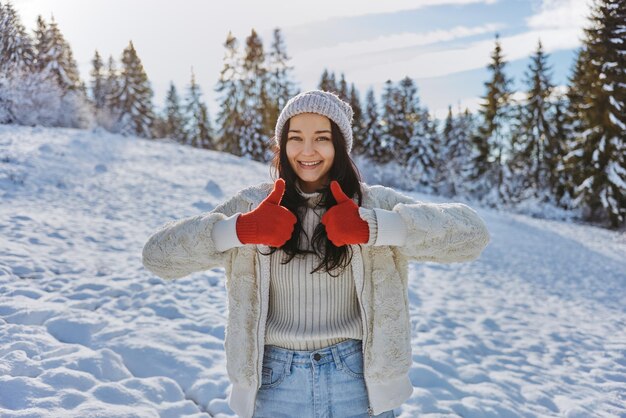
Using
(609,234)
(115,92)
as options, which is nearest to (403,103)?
(609,234)

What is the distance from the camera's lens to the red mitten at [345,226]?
163cm

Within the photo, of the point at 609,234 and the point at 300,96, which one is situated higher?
the point at 300,96

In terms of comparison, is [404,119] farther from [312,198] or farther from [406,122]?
[312,198]

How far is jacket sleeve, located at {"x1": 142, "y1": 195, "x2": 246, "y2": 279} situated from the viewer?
1775mm

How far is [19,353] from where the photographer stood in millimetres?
3434

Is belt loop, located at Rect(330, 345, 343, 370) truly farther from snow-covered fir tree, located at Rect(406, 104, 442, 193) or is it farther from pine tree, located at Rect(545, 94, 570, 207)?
snow-covered fir tree, located at Rect(406, 104, 442, 193)

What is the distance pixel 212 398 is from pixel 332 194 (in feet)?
7.97

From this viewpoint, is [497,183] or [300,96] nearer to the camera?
[300,96]

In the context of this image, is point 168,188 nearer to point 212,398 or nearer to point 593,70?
point 212,398

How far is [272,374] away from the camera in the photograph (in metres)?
1.82

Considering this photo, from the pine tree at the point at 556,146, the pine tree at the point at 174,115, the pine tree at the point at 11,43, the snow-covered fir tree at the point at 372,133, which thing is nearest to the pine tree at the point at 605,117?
the pine tree at the point at 556,146

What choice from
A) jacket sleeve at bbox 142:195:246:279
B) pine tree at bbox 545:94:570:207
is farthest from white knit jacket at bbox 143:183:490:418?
pine tree at bbox 545:94:570:207

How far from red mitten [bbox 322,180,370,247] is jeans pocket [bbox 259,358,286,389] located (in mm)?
577

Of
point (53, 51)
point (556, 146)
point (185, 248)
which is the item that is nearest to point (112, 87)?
point (53, 51)
